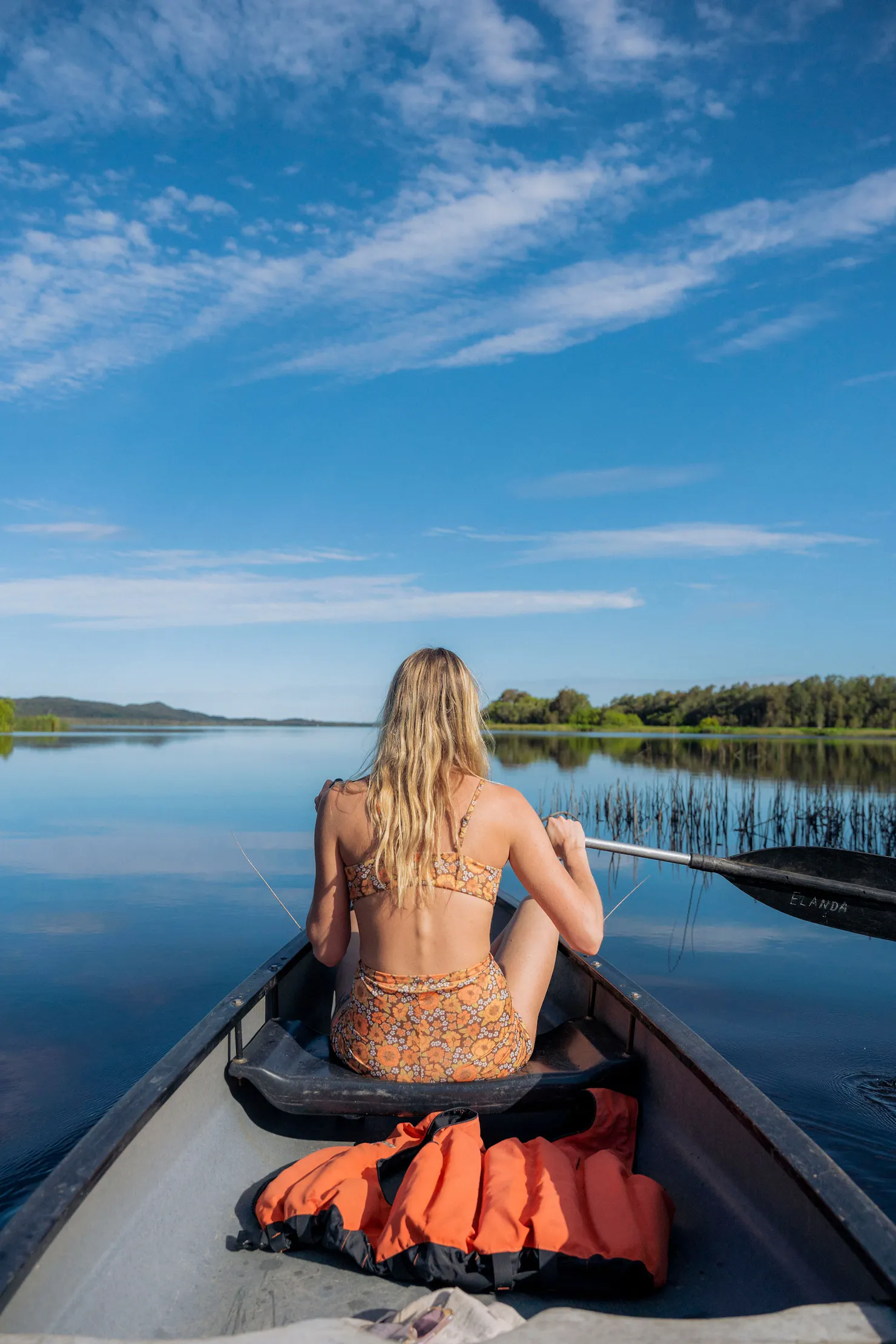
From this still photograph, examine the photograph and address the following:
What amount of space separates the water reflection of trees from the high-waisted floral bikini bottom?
18255mm

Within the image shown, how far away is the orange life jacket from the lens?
5.91 feet

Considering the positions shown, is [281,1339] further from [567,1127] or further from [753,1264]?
[567,1127]

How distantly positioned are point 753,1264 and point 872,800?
1621 cm

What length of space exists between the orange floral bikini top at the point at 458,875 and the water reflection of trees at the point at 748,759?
18.3 metres

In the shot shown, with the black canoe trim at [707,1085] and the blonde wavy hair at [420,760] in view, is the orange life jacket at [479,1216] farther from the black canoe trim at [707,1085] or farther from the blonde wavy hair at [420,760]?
the blonde wavy hair at [420,760]

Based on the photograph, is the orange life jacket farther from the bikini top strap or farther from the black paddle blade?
the black paddle blade

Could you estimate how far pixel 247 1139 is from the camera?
245 cm

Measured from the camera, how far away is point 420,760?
93.8 inches

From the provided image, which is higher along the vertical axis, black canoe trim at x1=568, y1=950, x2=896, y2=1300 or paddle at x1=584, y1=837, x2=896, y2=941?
paddle at x1=584, y1=837, x2=896, y2=941

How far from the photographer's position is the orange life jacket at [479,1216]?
180cm

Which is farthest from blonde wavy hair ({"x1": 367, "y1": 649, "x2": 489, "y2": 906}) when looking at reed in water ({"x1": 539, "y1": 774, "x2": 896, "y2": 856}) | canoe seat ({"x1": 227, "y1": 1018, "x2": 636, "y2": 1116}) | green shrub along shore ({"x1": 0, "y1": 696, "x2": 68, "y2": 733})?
green shrub along shore ({"x1": 0, "y1": 696, "x2": 68, "y2": 733})

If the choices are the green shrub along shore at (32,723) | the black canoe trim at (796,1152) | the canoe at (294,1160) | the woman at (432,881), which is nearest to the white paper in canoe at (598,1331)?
the canoe at (294,1160)

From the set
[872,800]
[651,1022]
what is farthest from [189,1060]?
[872,800]

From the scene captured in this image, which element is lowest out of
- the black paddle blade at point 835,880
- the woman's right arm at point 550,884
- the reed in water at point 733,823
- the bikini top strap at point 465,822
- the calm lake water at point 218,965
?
the calm lake water at point 218,965
